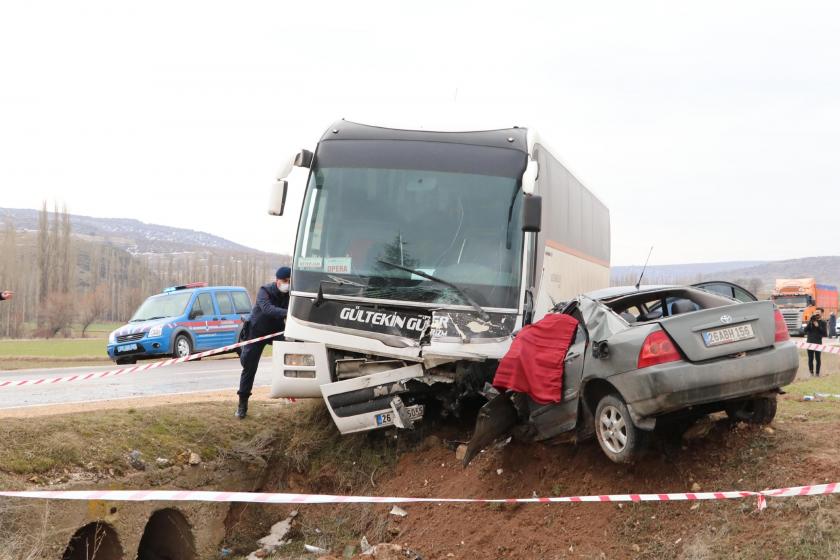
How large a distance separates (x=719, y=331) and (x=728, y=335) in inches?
3.4

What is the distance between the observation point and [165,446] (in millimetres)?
9602

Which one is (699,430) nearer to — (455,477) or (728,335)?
(728,335)

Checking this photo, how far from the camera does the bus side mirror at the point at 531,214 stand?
850 cm

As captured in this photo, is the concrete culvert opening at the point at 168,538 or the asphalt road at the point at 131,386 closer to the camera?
the concrete culvert opening at the point at 168,538

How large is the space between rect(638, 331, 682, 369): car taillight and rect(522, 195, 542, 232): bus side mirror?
259 centimetres

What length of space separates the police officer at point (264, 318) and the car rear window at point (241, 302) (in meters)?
11.7

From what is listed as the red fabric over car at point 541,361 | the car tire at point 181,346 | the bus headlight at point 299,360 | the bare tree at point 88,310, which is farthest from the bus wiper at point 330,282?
the bare tree at point 88,310

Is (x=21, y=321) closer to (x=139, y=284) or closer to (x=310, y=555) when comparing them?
(x=139, y=284)

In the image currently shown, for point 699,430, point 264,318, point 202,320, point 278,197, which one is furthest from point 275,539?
point 202,320

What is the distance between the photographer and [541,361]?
7.08 metres

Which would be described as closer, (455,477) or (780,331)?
(780,331)

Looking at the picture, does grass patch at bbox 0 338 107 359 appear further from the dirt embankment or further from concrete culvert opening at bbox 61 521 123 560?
concrete culvert opening at bbox 61 521 123 560

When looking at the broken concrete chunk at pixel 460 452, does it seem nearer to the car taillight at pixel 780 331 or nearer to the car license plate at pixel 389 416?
the car license plate at pixel 389 416

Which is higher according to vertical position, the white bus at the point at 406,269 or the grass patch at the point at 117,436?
the white bus at the point at 406,269
